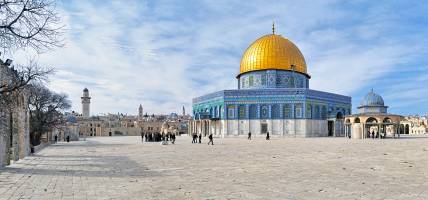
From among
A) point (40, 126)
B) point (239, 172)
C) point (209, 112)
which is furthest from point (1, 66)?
point (209, 112)

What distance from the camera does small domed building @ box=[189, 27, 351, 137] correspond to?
53.4m

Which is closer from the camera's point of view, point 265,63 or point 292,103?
point 292,103

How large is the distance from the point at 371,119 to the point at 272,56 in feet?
51.7

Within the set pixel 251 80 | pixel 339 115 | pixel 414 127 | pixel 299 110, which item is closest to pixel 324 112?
pixel 339 115

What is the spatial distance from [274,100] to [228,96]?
6247mm

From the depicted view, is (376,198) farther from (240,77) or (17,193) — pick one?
(240,77)

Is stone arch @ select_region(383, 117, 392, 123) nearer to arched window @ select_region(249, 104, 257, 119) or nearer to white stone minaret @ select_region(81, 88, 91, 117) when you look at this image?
arched window @ select_region(249, 104, 257, 119)

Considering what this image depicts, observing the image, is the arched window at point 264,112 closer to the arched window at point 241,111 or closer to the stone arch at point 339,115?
the arched window at point 241,111

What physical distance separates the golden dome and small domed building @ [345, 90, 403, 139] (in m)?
10.4

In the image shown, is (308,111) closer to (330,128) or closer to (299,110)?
(299,110)

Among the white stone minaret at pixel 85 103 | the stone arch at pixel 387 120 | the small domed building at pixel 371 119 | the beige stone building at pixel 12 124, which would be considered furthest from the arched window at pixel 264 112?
the white stone minaret at pixel 85 103

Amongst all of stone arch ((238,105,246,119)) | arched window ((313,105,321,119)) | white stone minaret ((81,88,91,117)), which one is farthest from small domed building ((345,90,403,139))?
white stone minaret ((81,88,91,117))

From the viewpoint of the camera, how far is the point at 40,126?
3250 cm

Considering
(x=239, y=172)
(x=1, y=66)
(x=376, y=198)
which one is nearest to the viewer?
(x=376, y=198)
